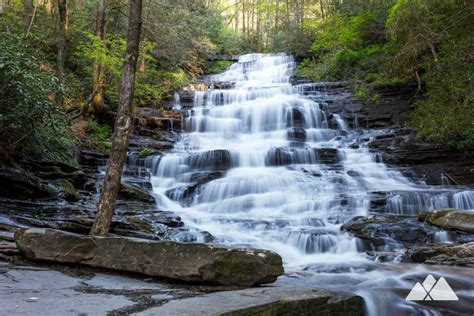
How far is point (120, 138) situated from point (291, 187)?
762 centimetres

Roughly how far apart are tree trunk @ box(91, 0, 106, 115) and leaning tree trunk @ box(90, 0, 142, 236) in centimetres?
838

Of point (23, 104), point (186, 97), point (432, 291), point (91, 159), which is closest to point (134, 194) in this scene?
point (91, 159)

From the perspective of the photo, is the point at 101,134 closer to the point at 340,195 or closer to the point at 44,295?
the point at 340,195

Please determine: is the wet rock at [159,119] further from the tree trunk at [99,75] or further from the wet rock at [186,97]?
the wet rock at [186,97]

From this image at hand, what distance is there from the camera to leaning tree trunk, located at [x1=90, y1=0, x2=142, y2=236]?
21.1ft

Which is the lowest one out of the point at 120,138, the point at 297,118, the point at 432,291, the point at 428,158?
the point at 432,291

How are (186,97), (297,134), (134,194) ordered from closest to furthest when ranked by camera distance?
(134,194) → (297,134) → (186,97)

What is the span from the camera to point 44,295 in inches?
133

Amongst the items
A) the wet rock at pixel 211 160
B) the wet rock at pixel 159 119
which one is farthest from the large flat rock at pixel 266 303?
the wet rock at pixel 159 119

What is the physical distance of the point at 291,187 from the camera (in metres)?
13.1

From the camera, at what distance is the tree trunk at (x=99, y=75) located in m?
14.8

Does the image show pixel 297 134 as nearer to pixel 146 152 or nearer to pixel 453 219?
pixel 146 152

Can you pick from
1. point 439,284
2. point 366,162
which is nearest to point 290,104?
point 366,162

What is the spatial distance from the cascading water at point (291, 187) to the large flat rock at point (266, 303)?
1284 mm
